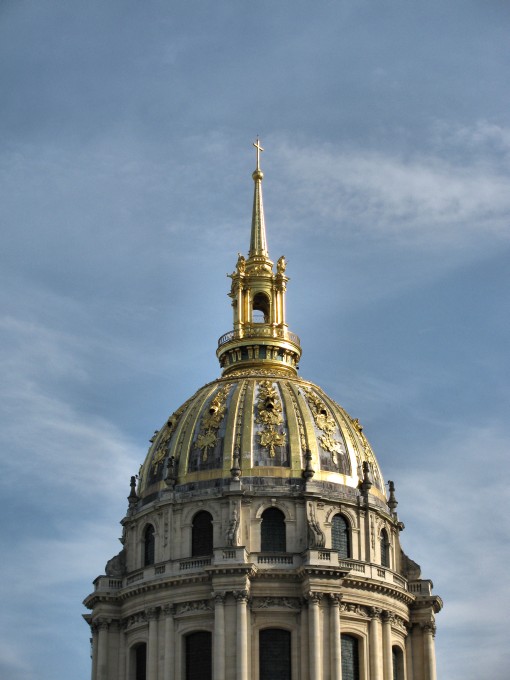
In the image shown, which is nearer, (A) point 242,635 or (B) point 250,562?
(A) point 242,635

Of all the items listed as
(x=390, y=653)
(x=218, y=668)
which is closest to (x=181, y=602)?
(x=218, y=668)

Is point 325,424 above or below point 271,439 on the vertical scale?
above

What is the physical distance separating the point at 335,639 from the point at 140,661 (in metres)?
13.3

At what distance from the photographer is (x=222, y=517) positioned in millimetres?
107125

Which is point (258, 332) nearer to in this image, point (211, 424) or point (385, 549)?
point (211, 424)

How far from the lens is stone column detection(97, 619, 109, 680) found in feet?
354

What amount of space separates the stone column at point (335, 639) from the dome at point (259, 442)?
8604 mm

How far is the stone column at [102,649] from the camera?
10775cm

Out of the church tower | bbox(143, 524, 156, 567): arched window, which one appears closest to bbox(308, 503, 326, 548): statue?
the church tower

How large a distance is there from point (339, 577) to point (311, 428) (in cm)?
1131

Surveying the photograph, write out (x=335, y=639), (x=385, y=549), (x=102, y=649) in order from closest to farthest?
(x=335, y=639), (x=102, y=649), (x=385, y=549)

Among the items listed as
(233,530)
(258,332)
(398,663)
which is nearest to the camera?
(233,530)

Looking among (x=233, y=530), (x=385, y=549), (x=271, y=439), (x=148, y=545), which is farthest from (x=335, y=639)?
(x=148, y=545)

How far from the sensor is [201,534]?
107812mm
